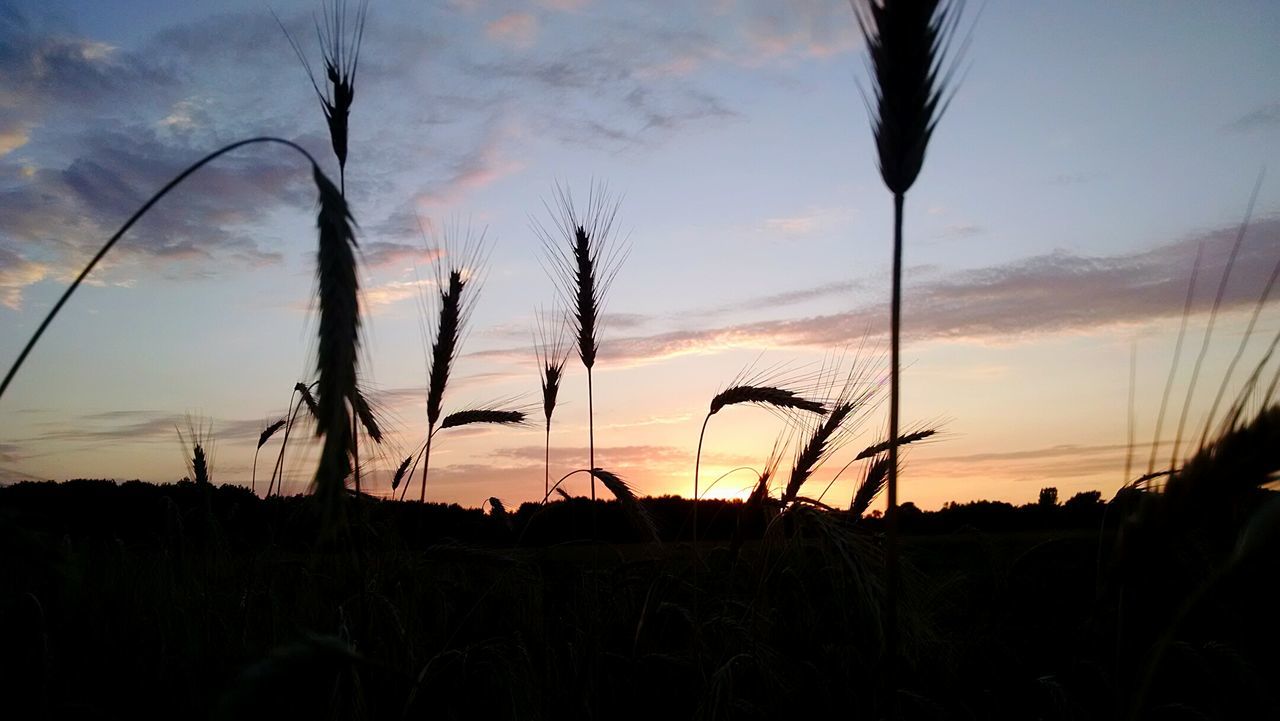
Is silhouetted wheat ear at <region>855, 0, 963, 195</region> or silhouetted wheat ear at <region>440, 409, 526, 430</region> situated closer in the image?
silhouetted wheat ear at <region>855, 0, 963, 195</region>

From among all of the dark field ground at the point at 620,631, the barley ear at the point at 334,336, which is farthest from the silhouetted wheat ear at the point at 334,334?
the dark field ground at the point at 620,631

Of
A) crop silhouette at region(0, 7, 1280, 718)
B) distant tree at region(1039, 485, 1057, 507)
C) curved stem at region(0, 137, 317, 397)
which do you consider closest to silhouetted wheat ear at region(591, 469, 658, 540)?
crop silhouette at region(0, 7, 1280, 718)

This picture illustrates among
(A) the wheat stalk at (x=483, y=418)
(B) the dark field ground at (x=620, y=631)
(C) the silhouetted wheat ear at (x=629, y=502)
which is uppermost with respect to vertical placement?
(A) the wheat stalk at (x=483, y=418)

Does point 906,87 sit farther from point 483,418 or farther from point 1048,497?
point 1048,497

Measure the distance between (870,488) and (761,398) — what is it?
1.01m

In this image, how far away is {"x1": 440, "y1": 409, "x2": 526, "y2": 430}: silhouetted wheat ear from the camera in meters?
5.38

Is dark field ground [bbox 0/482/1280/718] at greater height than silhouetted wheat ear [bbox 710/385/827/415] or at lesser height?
lesser

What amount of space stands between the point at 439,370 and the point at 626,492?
1296mm

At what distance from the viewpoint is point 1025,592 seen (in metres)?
5.92

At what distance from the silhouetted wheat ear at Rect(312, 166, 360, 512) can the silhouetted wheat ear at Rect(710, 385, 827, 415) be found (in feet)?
10.9

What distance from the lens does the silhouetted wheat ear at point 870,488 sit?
4.23m

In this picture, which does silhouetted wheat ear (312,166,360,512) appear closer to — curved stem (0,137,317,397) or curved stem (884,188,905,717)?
curved stem (0,137,317,397)

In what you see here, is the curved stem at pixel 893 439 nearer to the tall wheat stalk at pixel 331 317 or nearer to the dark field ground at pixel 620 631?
the dark field ground at pixel 620 631

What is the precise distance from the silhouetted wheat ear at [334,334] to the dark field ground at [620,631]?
2.94 feet
